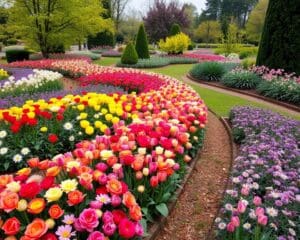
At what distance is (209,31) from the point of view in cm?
5466

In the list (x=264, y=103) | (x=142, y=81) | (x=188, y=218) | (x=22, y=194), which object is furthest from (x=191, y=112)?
(x=264, y=103)

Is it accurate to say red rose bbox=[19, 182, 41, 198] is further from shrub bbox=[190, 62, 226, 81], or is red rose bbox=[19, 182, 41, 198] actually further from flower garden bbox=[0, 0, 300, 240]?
shrub bbox=[190, 62, 226, 81]

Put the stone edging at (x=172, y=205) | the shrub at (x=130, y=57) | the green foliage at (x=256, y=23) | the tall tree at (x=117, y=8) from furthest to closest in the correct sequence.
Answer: the tall tree at (x=117, y=8), the green foliage at (x=256, y=23), the shrub at (x=130, y=57), the stone edging at (x=172, y=205)

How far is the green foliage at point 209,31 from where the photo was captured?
179ft

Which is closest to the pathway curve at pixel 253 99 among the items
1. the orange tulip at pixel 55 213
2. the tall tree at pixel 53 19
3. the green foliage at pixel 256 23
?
the orange tulip at pixel 55 213

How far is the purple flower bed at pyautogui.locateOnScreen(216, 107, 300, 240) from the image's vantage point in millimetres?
2605

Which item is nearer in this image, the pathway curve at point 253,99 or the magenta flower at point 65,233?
the magenta flower at point 65,233

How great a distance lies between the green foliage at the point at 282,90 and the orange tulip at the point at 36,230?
→ 28.3 feet

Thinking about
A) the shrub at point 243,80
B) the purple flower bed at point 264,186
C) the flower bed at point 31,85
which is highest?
the purple flower bed at point 264,186

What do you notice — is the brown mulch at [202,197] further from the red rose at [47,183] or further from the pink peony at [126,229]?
the red rose at [47,183]

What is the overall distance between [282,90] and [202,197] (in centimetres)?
688

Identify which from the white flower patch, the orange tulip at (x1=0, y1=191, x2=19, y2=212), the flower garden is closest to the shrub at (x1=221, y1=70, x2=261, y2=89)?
the flower garden

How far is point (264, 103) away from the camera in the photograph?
9539 millimetres

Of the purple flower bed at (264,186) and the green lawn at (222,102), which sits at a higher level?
the purple flower bed at (264,186)
